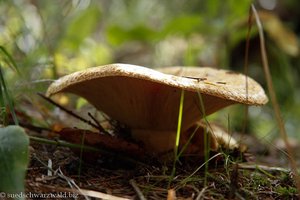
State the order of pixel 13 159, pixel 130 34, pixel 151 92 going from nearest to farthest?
pixel 13 159 → pixel 151 92 → pixel 130 34

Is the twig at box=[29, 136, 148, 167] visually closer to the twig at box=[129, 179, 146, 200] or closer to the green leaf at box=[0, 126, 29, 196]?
the twig at box=[129, 179, 146, 200]

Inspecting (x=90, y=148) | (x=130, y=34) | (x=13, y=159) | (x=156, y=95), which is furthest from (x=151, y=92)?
(x=130, y=34)

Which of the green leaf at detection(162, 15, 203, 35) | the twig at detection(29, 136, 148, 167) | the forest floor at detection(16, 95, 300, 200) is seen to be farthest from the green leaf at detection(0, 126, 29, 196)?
the green leaf at detection(162, 15, 203, 35)

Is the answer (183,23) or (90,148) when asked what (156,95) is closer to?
(90,148)

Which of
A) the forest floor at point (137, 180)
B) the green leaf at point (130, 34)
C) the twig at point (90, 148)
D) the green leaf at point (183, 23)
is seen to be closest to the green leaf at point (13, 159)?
the forest floor at point (137, 180)

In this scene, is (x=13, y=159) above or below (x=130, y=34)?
below

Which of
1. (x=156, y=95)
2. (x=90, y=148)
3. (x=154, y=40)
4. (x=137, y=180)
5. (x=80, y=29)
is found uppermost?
(x=80, y=29)

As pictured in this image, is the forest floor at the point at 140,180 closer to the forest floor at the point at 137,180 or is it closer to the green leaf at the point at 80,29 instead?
the forest floor at the point at 137,180

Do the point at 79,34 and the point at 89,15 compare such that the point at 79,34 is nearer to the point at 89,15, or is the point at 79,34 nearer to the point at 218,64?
the point at 89,15
